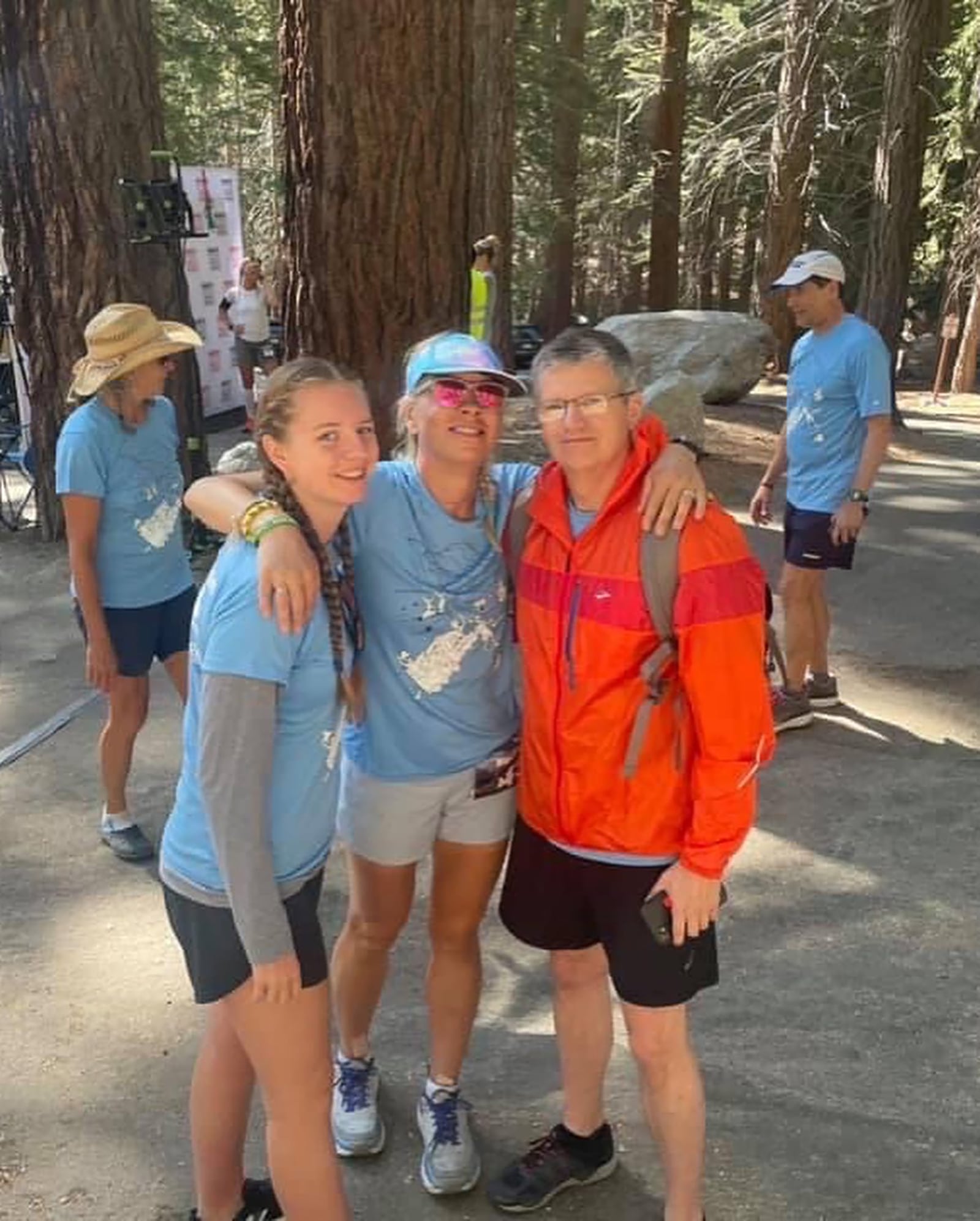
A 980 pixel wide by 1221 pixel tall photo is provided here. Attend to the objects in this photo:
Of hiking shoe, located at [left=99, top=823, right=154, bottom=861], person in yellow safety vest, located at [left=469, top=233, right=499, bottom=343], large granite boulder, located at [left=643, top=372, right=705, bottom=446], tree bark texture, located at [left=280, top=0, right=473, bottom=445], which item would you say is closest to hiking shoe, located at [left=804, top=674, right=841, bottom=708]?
tree bark texture, located at [left=280, top=0, right=473, bottom=445]

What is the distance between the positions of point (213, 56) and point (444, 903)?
25.4 m

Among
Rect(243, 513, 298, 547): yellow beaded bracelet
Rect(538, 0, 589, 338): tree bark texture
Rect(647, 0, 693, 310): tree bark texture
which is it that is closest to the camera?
Rect(243, 513, 298, 547): yellow beaded bracelet

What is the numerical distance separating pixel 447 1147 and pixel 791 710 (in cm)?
328

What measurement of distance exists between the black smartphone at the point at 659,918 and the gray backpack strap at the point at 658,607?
29cm

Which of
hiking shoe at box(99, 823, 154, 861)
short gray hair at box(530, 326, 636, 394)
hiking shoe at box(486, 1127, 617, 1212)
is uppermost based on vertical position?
short gray hair at box(530, 326, 636, 394)

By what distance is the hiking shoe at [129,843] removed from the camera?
4.52 m

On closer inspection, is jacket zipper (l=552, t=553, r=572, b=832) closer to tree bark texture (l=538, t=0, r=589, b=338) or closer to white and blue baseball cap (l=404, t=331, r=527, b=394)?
white and blue baseball cap (l=404, t=331, r=527, b=394)

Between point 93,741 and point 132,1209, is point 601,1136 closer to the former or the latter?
point 132,1209

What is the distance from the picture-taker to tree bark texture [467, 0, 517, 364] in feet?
51.7

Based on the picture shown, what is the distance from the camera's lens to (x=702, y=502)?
2.16 metres

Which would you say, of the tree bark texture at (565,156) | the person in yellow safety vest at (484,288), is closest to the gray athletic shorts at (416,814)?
the person in yellow safety vest at (484,288)

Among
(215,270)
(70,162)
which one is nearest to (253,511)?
(70,162)

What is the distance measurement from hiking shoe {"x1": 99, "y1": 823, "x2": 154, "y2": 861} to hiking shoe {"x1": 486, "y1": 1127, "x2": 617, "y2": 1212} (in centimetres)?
229

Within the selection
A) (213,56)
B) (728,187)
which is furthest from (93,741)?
(213,56)
